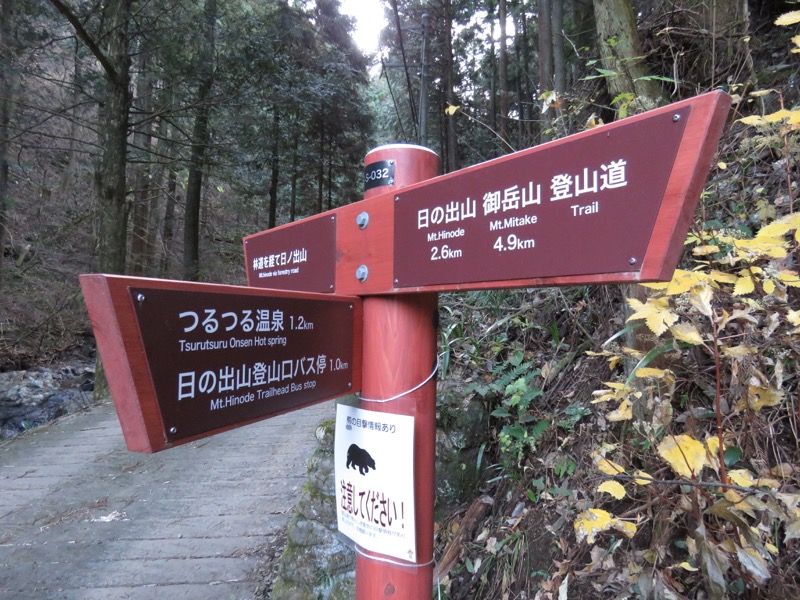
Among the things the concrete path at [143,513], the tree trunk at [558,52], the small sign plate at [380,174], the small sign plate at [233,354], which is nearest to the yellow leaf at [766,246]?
the small sign plate at [380,174]

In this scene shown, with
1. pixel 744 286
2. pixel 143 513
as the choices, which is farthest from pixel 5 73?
pixel 744 286

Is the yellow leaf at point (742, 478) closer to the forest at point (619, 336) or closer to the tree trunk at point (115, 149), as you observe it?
the forest at point (619, 336)

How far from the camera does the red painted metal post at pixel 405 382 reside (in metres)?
1.51

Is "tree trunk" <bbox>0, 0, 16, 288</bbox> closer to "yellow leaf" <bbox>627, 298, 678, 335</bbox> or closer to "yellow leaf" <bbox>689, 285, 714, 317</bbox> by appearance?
"yellow leaf" <bbox>627, 298, 678, 335</bbox>

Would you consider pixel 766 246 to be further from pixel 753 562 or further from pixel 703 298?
pixel 753 562

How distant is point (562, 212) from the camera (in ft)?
3.59

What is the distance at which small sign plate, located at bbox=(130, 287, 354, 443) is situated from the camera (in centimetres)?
104

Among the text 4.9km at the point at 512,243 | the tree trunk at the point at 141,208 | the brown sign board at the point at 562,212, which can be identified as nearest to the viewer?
the brown sign board at the point at 562,212

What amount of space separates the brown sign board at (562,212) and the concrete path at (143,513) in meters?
2.78

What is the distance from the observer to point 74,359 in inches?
447

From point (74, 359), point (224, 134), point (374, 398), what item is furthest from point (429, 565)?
point (74, 359)

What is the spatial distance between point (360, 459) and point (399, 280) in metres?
0.62

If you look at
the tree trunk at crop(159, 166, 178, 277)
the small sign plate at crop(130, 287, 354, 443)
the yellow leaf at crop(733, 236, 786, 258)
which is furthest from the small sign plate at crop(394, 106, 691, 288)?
the tree trunk at crop(159, 166, 178, 277)

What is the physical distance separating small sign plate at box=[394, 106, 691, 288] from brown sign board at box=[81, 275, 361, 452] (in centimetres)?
37
